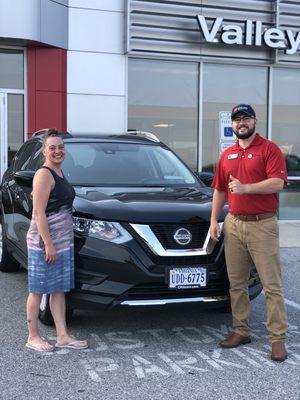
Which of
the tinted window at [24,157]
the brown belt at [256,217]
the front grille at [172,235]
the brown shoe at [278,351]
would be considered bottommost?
the brown shoe at [278,351]

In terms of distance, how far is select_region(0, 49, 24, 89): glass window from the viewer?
11.5 m

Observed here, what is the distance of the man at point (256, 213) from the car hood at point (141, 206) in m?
0.27

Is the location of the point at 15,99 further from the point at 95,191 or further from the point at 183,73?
the point at 95,191

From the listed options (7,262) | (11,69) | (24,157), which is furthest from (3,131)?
(24,157)

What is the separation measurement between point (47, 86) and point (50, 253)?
7.80 m

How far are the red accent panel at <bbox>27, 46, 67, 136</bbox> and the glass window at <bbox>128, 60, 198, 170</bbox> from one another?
4.99 ft

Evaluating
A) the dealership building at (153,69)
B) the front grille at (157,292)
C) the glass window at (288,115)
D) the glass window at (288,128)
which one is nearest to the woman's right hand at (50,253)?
the front grille at (157,292)

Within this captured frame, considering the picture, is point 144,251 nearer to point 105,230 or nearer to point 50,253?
point 105,230

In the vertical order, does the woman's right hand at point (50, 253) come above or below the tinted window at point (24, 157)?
below

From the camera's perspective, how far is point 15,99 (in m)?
11.7

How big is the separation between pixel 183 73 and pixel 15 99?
367cm

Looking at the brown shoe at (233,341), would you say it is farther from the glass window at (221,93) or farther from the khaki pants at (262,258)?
the glass window at (221,93)

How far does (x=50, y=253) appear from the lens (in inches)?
165

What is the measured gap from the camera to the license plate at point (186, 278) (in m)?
4.37
